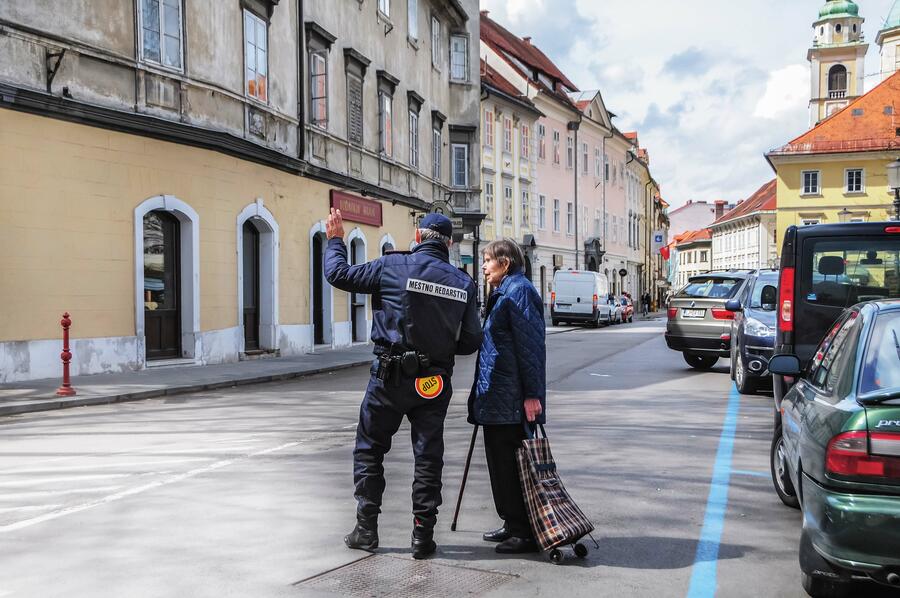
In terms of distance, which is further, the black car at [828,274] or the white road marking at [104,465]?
the black car at [828,274]

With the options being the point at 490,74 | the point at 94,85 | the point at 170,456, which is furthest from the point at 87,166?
the point at 490,74

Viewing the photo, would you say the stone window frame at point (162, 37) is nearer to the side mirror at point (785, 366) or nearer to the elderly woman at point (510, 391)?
the elderly woman at point (510, 391)

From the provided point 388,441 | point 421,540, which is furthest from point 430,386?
point 421,540

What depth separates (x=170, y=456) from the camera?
8.16m

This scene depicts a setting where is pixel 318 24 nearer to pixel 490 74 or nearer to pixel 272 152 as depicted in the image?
pixel 272 152

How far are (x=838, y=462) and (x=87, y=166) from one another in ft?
44.2

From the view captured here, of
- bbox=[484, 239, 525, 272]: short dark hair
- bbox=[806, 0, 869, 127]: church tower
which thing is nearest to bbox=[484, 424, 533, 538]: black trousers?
bbox=[484, 239, 525, 272]: short dark hair

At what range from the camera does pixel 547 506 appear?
5008mm

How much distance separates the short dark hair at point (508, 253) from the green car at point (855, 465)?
5.91 ft

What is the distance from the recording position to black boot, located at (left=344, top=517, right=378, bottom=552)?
202 inches

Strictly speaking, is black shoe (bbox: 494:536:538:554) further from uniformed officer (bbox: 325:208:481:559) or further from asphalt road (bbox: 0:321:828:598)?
uniformed officer (bbox: 325:208:481:559)

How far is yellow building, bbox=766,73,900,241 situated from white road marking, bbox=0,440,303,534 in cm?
5924

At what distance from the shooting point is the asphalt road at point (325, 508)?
183 inches

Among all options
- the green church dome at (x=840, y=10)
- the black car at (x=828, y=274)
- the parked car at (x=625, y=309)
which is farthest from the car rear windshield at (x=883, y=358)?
the green church dome at (x=840, y=10)
